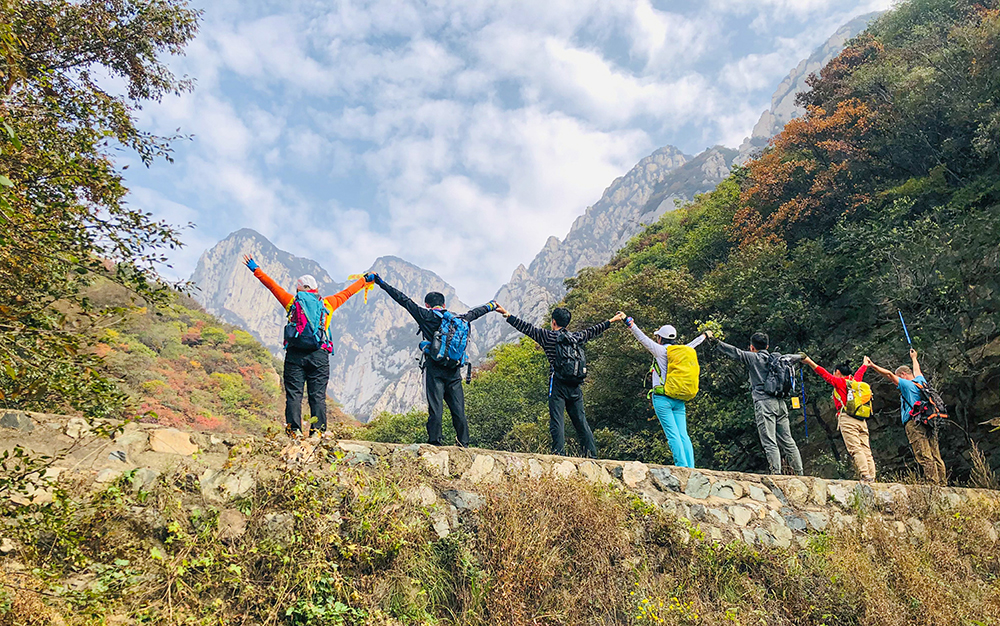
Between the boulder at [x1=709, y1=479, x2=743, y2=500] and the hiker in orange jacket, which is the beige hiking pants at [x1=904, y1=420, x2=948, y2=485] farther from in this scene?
the hiker in orange jacket

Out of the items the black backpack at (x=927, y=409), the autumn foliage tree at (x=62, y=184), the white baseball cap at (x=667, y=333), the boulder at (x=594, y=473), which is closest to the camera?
the autumn foliage tree at (x=62, y=184)

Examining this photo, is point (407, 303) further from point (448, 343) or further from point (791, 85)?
point (791, 85)

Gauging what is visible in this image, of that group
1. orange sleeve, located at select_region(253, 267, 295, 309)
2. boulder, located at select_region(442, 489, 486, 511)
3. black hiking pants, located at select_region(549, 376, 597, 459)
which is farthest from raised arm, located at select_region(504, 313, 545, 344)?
orange sleeve, located at select_region(253, 267, 295, 309)

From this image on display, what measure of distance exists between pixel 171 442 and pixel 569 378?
3.75m

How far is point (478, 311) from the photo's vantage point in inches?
239

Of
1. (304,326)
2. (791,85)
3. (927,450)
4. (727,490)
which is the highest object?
(791,85)

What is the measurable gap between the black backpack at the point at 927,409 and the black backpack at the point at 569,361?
4.35m

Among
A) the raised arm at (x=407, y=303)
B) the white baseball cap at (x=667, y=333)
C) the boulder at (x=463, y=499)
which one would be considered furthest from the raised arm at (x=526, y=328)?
the boulder at (x=463, y=499)

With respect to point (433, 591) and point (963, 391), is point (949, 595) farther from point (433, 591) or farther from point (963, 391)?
point (963, 391)

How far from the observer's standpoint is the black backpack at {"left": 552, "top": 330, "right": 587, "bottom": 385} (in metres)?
5.84

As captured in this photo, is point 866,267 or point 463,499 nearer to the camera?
point 463,499

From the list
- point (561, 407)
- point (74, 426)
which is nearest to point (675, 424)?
point (561, 407)

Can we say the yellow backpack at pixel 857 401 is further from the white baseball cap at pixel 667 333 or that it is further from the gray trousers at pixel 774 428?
the white baseball cap at pixel 667 333

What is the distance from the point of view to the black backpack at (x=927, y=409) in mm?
6520
